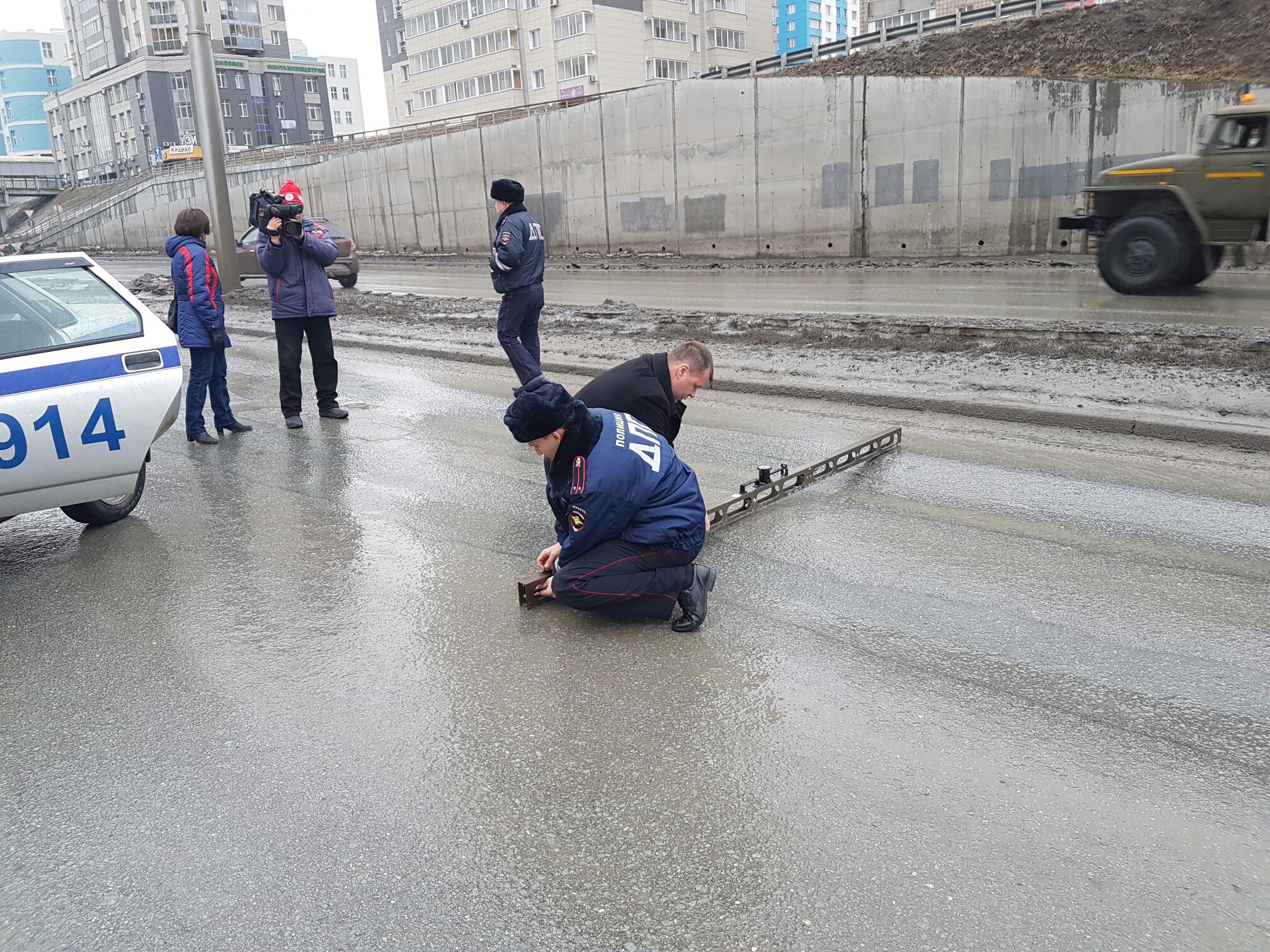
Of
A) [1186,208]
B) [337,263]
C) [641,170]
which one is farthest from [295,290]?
[641,170]

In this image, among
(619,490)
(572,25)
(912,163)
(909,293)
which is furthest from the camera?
(572,25)

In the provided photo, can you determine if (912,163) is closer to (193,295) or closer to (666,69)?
(193,295)

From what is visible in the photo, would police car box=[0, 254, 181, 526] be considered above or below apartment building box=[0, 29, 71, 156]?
below

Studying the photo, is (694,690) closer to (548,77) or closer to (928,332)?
(928,332)

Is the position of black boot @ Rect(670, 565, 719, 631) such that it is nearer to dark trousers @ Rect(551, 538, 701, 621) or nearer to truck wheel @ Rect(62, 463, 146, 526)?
dark trousers @ Rect(551, 538, 701, 621)

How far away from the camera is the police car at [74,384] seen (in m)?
4.99

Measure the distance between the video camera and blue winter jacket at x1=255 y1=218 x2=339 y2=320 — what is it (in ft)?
0.30

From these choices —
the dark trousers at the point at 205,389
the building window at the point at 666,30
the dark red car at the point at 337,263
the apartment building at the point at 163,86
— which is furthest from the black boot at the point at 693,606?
the apartment building at the point at 163,86

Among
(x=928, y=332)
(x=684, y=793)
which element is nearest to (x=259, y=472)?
(x=684, y=793)

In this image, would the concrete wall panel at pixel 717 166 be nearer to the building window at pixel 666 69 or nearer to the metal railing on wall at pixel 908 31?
the metal railing on wall at pixel 908 31

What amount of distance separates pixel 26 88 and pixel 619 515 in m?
145

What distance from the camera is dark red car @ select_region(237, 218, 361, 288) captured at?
73.0 feet

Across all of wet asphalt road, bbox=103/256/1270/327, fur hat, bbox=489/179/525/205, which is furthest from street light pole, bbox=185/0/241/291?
fur hat, bbox=489/179/525/205

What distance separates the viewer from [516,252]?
820cm
